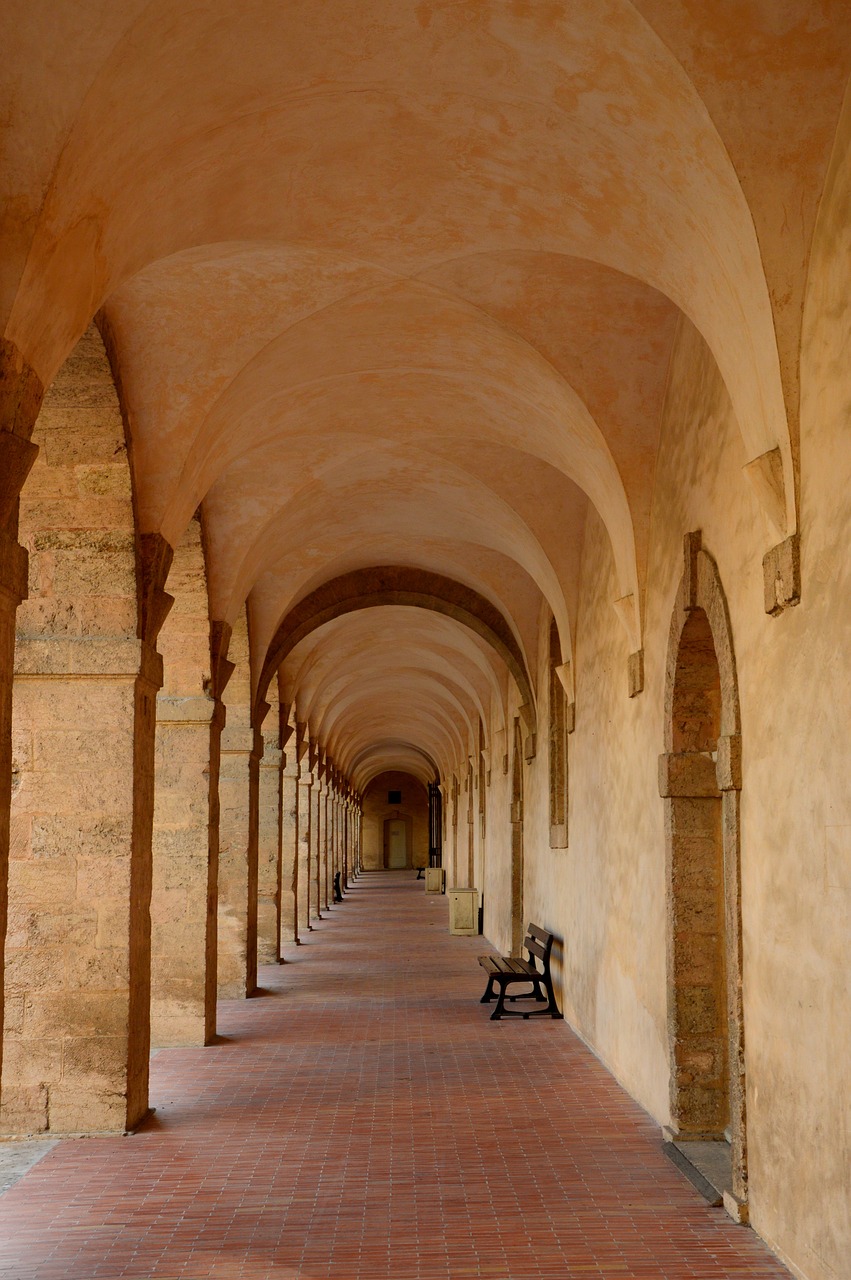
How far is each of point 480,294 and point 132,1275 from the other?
539 cm

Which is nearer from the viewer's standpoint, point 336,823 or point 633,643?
point 633,643

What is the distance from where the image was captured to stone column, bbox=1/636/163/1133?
7.00 metres

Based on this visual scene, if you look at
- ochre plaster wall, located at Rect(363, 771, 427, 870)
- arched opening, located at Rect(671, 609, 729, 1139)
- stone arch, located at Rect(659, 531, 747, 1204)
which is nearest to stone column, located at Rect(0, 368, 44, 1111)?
stone arch, located at Rect(659, 531, 747, 1204)

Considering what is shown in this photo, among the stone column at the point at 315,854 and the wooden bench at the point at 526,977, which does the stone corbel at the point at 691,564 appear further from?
the stone column at the point at 315,854

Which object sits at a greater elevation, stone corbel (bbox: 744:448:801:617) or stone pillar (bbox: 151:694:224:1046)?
stone corbel (bbox: 744:448:801:617)

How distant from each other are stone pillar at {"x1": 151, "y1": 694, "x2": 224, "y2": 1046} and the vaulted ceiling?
1951mm

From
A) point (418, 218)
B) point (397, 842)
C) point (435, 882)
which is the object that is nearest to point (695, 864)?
point (418, 218)

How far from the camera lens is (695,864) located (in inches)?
274

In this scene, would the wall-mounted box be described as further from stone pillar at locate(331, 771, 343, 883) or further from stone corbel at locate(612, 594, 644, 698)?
stone corbel at locate(612, 594, 644, 698)

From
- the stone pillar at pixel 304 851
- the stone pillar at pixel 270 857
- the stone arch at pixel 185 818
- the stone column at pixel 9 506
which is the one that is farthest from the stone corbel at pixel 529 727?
the stone column at pixel 9 506

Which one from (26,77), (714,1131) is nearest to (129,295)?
(26,77)

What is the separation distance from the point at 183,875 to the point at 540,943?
4.23m

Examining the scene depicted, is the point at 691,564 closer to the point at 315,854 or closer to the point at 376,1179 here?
the point at 376,1179

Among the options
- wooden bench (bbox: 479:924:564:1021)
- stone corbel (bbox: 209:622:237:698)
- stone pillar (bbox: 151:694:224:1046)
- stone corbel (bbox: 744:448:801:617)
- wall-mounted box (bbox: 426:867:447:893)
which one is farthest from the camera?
wall-mounted box (bbox: 426:867:447:893)
